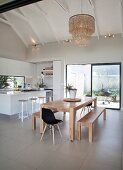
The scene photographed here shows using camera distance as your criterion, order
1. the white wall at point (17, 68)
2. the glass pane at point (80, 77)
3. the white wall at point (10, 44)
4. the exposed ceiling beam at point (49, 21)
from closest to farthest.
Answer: the exposed ceiling beam at point (49, 21) < the white wall at point (17, 68) < the white wall at point (10, 44) < the glass pane at point (80, 77)

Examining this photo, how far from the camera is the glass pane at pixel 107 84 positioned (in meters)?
7.39

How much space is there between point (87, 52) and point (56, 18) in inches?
86.5

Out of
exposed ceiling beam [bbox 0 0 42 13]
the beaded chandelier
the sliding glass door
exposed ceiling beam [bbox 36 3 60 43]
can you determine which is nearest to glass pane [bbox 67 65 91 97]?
the sliding glass door

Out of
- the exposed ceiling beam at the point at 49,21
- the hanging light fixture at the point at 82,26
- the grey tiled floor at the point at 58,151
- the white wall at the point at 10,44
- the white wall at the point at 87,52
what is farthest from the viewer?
the white wall at the point at 10,44

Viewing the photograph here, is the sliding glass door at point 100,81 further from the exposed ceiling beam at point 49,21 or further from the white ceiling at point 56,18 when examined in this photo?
the exposed ceiling beam at point 49,21

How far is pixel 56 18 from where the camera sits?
23.0 ft

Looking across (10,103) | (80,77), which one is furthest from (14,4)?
(80,77)

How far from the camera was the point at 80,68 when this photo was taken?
328 inches

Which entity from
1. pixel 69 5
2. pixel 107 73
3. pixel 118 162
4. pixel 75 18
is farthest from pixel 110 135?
pixel 69 5

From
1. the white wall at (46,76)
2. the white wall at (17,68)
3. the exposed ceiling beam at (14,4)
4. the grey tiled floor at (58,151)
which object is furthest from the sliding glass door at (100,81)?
the exposed ceiling beam at (14,4)

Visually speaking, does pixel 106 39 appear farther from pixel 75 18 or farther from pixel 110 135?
pixel 110 135

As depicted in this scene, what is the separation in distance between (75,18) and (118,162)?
3693 millimetres

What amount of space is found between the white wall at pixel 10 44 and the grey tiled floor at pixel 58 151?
5024 millimetres

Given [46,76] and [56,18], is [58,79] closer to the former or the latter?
[46,76]
